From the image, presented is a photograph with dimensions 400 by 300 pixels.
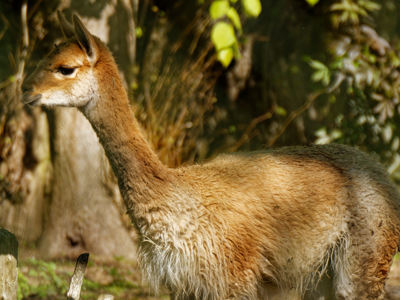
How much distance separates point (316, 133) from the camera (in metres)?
6.39

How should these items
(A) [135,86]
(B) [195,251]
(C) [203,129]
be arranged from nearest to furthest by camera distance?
(B) [195,251] → (A) [135,86] → (C) [203,129]

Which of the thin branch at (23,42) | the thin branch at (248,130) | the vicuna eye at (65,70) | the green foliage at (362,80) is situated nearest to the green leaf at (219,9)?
the vicuna eye at (65,70)

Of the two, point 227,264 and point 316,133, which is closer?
point 227,264

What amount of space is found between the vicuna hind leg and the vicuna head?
6.02ft

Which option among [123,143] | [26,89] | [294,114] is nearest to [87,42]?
[26,89]

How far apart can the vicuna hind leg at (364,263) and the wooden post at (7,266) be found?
1995 millimetres

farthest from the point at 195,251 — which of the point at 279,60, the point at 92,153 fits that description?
the point at 279,60

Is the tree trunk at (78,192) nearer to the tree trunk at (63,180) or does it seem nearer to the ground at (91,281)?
the tree trunk at (63,180)

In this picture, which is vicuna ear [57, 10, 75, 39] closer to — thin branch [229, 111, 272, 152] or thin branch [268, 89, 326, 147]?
thin branch [229, 111, 272, 152]

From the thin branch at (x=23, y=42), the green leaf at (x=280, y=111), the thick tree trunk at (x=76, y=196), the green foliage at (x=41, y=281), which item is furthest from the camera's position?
the green leaf at (x=280, y=111)

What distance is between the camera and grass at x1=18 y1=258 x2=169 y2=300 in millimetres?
4789

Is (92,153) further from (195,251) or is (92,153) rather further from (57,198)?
(195,251)

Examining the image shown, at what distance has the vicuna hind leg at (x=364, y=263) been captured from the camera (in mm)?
3586

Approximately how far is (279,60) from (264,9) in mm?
662
